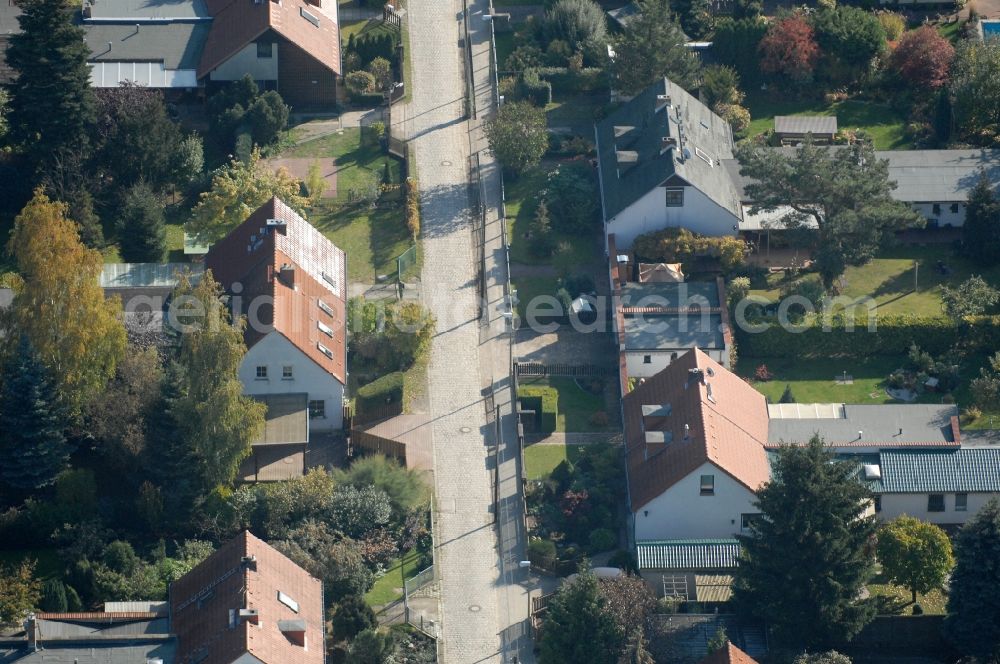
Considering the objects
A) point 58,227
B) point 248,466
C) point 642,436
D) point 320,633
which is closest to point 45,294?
point 58,227

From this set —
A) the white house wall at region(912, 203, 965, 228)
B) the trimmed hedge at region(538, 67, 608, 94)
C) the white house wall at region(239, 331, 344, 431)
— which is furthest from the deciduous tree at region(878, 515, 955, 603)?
the trimmed hedge at region(538, 67, 608, 94)

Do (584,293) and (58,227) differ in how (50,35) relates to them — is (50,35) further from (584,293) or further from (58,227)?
(584,293)

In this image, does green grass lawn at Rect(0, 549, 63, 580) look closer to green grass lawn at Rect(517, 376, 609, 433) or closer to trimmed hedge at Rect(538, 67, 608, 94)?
green grass lawn at Rect(517, 376, 609, 433)

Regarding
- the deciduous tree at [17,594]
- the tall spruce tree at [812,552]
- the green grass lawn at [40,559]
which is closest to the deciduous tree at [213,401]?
the green grass lawn at [40,559]

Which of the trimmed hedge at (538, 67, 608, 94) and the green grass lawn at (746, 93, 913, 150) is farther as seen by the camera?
the trimmed hedge at (538, 67, 608, 94)

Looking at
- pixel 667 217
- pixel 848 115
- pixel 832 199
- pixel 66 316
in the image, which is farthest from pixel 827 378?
pixel 66 316

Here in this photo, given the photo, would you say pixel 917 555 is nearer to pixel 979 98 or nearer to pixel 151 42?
pixel 979 98
